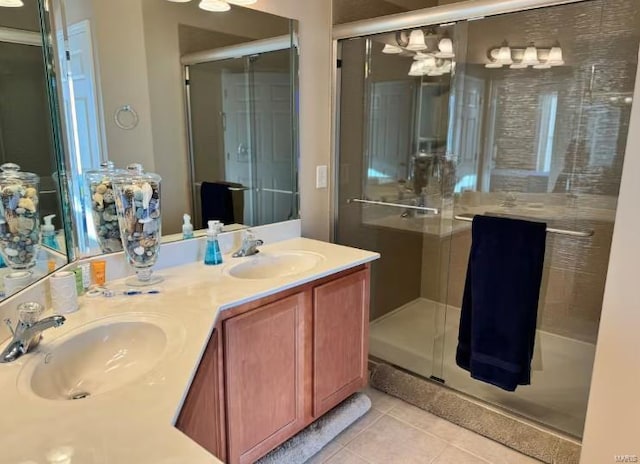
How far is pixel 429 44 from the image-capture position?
2.54 m

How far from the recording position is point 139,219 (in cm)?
161

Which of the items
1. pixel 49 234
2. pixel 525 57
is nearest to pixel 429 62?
pixel 525 57

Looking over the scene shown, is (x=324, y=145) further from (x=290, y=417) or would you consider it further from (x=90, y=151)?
(x=290, y=417)

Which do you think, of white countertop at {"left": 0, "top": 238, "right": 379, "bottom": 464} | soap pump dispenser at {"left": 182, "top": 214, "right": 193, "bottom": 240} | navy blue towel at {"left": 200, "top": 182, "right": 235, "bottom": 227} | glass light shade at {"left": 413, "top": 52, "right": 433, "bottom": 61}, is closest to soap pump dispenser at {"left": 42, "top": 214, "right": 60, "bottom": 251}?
white countertop at {"left": 0, "top": 238, "right": 379, "bottom": 464}

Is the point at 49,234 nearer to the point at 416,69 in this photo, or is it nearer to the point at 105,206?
the point at 105,206

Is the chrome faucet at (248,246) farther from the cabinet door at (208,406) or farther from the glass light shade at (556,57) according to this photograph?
Answer: the glass light shade at (556,57)

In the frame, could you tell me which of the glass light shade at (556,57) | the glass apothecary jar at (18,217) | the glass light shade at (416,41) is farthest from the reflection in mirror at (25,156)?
the glass light shade at (556,57)

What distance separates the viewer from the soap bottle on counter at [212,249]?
1.97 meters

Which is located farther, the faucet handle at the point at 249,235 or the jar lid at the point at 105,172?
the faucet handle at the point at 249,235

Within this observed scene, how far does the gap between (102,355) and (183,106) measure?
1.10 m

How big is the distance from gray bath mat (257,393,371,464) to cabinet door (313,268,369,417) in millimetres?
88

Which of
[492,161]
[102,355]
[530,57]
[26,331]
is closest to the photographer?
[26,331]

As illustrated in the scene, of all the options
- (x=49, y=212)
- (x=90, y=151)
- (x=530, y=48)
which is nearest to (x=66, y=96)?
(x=90, y=151)

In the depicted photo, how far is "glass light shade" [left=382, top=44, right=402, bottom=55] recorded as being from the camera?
260 centimetres
